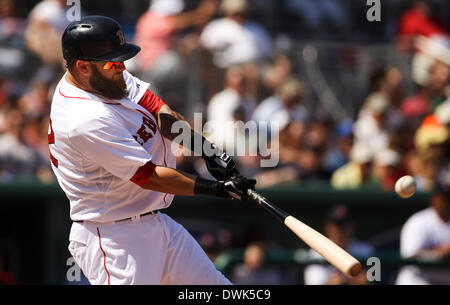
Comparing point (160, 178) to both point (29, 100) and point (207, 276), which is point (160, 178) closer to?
point (207, 276)

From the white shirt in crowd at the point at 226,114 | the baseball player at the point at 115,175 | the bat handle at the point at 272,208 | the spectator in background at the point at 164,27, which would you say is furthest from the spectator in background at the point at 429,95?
the bat handle at the point at 272,208

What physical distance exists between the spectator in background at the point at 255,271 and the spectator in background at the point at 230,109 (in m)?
1.33

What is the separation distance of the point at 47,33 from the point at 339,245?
360 cm

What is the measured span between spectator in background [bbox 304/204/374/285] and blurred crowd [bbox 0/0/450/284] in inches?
24.3

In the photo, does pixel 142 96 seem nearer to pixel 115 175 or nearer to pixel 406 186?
pixel 115 175

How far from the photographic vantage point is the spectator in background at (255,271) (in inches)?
244

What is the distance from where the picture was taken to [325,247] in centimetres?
383

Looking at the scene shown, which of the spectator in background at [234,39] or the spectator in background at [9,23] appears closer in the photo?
the spectator in background at [9,23]

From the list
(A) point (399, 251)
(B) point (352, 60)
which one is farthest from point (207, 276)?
(B) point (352, 60)

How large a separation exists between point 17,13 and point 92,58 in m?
5.44

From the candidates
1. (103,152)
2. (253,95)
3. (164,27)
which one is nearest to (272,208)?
(103,152)

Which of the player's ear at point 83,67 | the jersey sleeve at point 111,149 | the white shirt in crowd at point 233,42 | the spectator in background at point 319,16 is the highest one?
the spectator in background at point 319,16

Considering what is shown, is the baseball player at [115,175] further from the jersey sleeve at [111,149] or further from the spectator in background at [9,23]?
the spectator in background at [9,23]

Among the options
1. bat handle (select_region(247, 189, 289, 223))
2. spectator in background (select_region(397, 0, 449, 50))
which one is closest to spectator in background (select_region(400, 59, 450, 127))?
spectator in background (select_region(397, 0, 449, 50))
